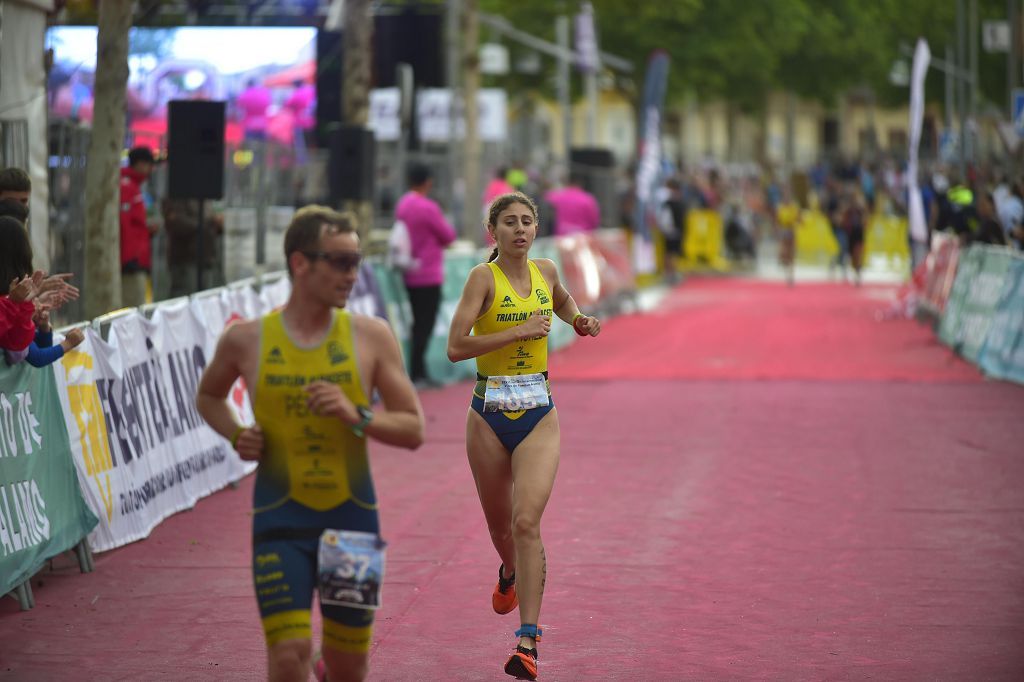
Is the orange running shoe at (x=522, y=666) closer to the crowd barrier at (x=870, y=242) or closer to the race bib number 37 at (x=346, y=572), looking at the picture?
the race bib number 37 at (x=346, y=572)

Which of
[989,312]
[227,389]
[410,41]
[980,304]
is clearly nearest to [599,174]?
[410,41]

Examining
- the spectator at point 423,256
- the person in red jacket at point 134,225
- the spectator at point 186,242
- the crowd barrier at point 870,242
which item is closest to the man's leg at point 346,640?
the person in red jacket at point 134,225

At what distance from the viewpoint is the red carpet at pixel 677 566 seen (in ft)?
24.3

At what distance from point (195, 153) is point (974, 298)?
10224 millimetres

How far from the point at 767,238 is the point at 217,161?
147 feet

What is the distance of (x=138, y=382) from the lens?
34.0ft

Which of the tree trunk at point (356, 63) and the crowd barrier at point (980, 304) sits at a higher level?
the tree trunk at point (356, 63)

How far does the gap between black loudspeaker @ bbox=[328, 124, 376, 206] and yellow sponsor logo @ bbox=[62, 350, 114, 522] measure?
9630mm

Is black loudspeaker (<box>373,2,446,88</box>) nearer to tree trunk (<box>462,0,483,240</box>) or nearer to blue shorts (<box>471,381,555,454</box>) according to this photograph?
tree trunk (<box>462,0,483,240</box>)

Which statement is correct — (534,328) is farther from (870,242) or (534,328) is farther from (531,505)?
(870,242)

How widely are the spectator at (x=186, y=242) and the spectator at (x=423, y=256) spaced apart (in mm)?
2057

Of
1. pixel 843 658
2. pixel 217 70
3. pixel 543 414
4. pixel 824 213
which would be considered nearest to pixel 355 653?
pixel 543 414

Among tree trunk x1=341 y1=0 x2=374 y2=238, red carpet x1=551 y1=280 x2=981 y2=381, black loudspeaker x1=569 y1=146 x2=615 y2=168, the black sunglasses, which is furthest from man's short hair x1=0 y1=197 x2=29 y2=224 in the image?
black loudspeaker x1=569 y1=146 x2=615 y2=168

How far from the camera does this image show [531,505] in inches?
275
